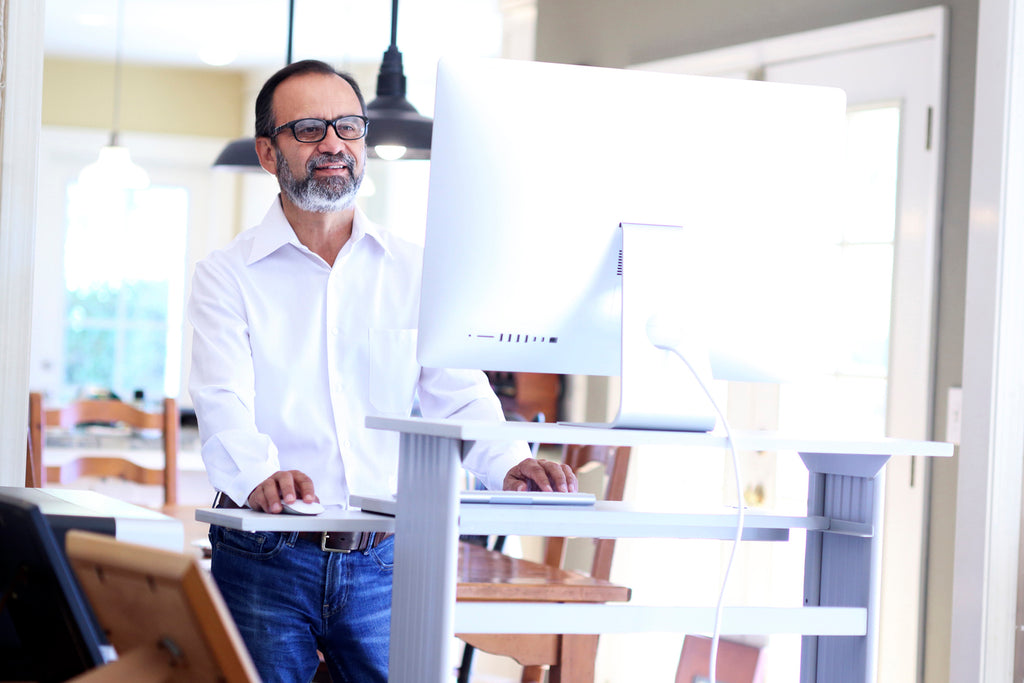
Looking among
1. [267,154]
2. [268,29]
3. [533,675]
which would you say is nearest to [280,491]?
[267,154]

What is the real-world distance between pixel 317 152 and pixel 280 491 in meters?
0.61

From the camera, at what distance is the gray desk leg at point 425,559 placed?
1.28 metres

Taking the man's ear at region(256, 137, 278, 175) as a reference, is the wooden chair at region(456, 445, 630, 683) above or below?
below

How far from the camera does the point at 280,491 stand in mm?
1453

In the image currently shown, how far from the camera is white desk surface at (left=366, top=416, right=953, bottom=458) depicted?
127 centimetres

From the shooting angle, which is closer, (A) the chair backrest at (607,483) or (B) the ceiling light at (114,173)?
(A) the chair backrest at (607,483)

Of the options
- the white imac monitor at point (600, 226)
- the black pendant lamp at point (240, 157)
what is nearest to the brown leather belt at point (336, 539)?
the white imac monitor at point (600, 226)

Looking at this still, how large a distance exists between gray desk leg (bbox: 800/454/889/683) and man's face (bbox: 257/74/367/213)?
2.65ft

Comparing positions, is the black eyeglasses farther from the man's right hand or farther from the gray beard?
the man's right hand

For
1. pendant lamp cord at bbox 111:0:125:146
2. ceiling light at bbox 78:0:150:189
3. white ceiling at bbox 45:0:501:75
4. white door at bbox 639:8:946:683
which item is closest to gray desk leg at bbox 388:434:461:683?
white door at bbox 639:8:946:683

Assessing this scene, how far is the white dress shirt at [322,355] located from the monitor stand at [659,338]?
363mm

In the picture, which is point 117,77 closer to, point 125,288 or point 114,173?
point 125,288

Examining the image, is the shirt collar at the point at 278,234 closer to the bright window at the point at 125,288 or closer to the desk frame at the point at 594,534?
the desk frame at the point at 594,534

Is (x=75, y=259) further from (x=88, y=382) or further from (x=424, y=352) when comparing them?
(x=424, y=352)
